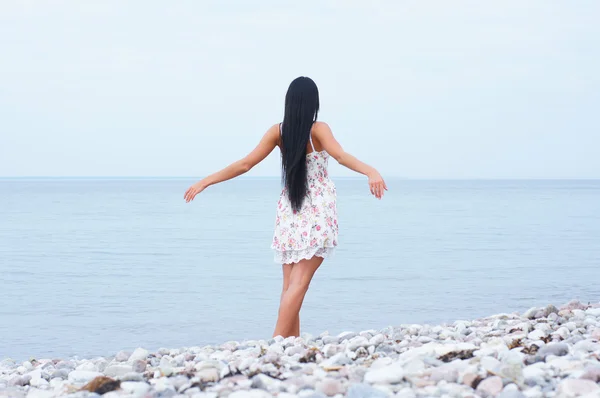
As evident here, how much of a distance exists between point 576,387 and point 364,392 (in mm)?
1026

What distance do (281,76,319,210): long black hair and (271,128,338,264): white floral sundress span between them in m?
0.09

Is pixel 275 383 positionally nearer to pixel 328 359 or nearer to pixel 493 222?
pixel 328 359

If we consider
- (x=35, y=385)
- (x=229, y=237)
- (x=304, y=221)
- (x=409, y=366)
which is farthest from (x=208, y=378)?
(x=229, y=237)

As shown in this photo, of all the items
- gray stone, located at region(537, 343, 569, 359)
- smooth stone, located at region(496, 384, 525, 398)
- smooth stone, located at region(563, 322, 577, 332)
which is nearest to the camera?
smooth stone, located at region(496, 384, 525, 398)

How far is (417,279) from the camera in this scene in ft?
49.0

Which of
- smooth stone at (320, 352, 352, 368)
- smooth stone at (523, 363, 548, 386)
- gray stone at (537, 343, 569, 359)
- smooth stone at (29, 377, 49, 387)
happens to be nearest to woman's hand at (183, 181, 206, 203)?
smooth stone at (29, 377, 49, 387)

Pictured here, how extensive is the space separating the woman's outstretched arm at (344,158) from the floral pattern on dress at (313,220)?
18 cm

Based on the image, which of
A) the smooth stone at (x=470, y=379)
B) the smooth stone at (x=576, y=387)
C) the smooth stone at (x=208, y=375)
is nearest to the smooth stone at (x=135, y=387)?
the smooth stone at (x=208, y=375)

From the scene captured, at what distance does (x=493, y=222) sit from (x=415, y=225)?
347 centimetres

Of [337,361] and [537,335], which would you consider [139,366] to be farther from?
[537,335]

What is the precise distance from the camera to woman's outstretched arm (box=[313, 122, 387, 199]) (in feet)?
18.3

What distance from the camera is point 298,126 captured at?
6191mm

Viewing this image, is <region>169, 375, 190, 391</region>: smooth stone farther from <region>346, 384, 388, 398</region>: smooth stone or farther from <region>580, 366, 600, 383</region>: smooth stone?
<region>580, 366, 600, 383</region>: smooth stone

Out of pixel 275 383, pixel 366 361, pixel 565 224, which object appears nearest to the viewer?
pixel 275 383
